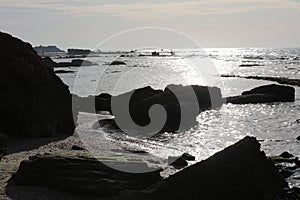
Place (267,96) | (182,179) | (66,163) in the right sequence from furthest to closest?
(267,96), (66,163), (182,179)

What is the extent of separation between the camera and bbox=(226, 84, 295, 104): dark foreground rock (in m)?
59.7

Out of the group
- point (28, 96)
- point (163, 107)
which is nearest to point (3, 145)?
point (28, 96)

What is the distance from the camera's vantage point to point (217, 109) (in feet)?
182

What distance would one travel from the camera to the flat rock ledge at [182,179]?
17.1 metres

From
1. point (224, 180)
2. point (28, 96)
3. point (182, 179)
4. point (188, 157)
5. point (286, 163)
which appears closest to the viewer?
point (224, 180)

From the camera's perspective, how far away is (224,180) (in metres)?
17.0

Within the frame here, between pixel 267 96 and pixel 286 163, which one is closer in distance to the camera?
pixel 286 163

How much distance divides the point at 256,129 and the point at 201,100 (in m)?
15.9

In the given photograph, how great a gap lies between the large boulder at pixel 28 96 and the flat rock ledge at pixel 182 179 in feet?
39.9

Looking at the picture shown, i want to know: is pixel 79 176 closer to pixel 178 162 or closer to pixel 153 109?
pixel 178 162

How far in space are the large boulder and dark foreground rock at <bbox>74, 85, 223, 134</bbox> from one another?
8.01 metres

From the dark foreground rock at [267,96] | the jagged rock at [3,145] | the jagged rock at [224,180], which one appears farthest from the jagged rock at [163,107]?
the jagged rock at [224,180]

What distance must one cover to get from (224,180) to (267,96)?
44.8m

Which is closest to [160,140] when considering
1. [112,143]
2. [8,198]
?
[112,143]
